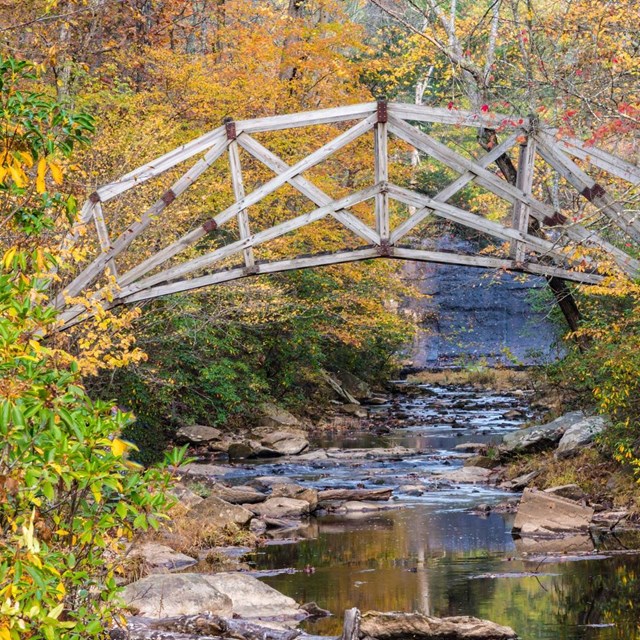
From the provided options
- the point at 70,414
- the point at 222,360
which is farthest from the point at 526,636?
the point at 222,360

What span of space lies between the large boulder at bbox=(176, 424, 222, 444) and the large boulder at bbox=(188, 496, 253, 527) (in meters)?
7.79

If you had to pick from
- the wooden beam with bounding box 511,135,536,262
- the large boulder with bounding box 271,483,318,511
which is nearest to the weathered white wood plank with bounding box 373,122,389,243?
the wooden beam with bounding box 511,135,536,262

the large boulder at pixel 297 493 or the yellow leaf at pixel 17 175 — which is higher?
the large boulder at pixel 297 493

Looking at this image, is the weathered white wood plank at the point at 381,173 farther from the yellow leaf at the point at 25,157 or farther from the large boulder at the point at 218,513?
the yellow leaf at the point at 25,157

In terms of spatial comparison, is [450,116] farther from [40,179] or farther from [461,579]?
[40,179]

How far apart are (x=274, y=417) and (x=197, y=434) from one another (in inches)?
121

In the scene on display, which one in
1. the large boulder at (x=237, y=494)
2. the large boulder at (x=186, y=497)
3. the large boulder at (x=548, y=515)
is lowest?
the large boulder at (x=548, y=515)

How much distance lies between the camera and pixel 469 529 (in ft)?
43.8

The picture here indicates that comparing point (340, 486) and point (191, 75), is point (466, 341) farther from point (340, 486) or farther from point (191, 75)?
point (340, 486)

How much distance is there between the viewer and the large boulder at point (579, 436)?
633 inches

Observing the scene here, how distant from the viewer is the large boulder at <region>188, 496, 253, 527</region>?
13.4m

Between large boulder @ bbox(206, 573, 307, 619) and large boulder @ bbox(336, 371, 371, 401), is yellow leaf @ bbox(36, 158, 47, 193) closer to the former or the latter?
large boulder @ bbox(206, 573, 307, 619)

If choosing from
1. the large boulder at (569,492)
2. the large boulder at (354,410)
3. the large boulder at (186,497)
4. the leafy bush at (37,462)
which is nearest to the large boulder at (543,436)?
the large boulder at (569,492)

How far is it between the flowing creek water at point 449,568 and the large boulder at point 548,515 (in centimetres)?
30
